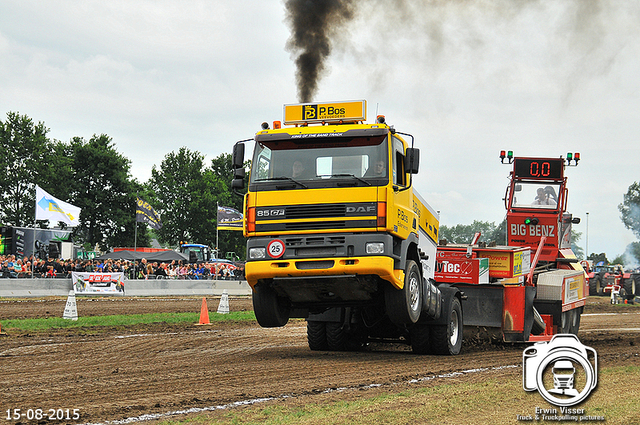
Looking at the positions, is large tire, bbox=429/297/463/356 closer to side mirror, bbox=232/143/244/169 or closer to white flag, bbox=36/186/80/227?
side mirror, bbox=232/143/244/169

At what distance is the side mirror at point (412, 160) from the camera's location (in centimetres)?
1042

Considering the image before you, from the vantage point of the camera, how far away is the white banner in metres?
30.0

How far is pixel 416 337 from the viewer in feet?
39.8

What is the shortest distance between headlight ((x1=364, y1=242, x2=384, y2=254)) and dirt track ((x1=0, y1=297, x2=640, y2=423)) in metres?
1.70

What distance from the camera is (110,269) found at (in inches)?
1357

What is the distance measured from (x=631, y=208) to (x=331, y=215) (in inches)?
4222

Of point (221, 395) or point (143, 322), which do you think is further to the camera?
point (143, 322)

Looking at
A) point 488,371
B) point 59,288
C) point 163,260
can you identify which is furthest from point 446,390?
point 163,260

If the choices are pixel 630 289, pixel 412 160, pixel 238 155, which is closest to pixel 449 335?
pixel 412 160

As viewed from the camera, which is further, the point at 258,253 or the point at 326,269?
the point at 258,253

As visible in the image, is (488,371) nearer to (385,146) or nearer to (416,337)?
(416,337)

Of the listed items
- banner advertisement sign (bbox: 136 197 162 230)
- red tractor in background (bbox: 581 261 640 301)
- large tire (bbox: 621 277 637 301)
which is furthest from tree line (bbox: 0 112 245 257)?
large tire (bbox: 621 277 637 301)

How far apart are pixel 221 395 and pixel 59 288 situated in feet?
78.4

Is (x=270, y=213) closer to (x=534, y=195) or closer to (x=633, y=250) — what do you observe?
(x=534, y=195)
